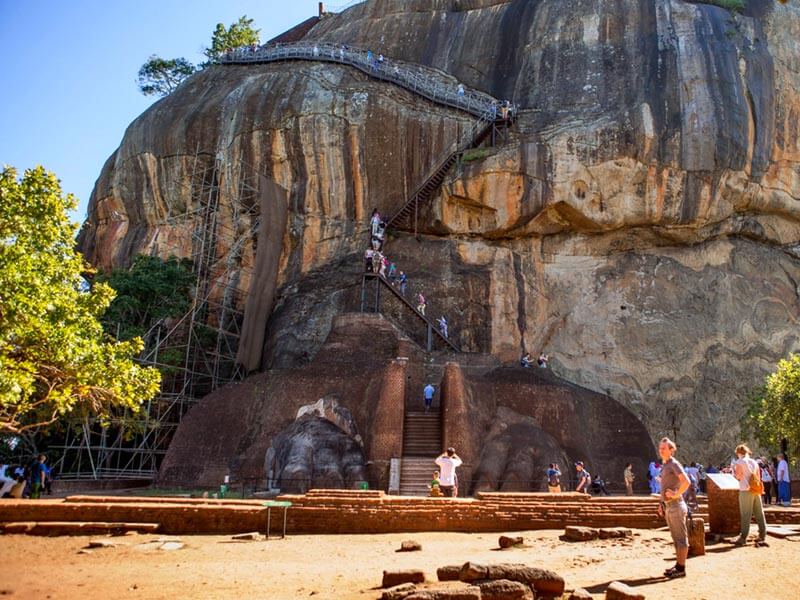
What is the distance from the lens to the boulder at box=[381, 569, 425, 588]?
25.7 feet

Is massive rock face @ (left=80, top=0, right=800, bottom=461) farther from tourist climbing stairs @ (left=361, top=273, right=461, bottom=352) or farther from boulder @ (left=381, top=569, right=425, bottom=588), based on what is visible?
boulder @ (left=381, top=569, right=425, bottom=588)

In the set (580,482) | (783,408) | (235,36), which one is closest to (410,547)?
(580,482)

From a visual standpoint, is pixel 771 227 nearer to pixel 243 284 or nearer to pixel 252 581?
pixel 243 284

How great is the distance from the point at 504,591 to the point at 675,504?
238cm

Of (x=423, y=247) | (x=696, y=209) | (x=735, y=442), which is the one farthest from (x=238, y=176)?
(x=735, y=442)

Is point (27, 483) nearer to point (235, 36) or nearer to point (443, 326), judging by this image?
point (443, 326)

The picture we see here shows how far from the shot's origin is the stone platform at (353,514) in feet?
43.0

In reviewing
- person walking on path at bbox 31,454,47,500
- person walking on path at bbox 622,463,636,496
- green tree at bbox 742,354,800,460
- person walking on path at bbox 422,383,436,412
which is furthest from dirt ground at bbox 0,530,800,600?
green tree at bbox 742,354,800,460

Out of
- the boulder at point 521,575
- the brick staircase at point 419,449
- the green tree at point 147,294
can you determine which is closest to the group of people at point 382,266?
the green tree at point 147,294

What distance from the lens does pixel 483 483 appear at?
19531 mm

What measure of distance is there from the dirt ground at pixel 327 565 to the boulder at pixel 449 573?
384 mm

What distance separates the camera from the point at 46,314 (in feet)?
44.2

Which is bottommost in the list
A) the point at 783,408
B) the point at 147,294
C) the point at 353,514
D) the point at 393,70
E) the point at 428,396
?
the point at 353,514

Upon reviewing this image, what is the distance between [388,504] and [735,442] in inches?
795
